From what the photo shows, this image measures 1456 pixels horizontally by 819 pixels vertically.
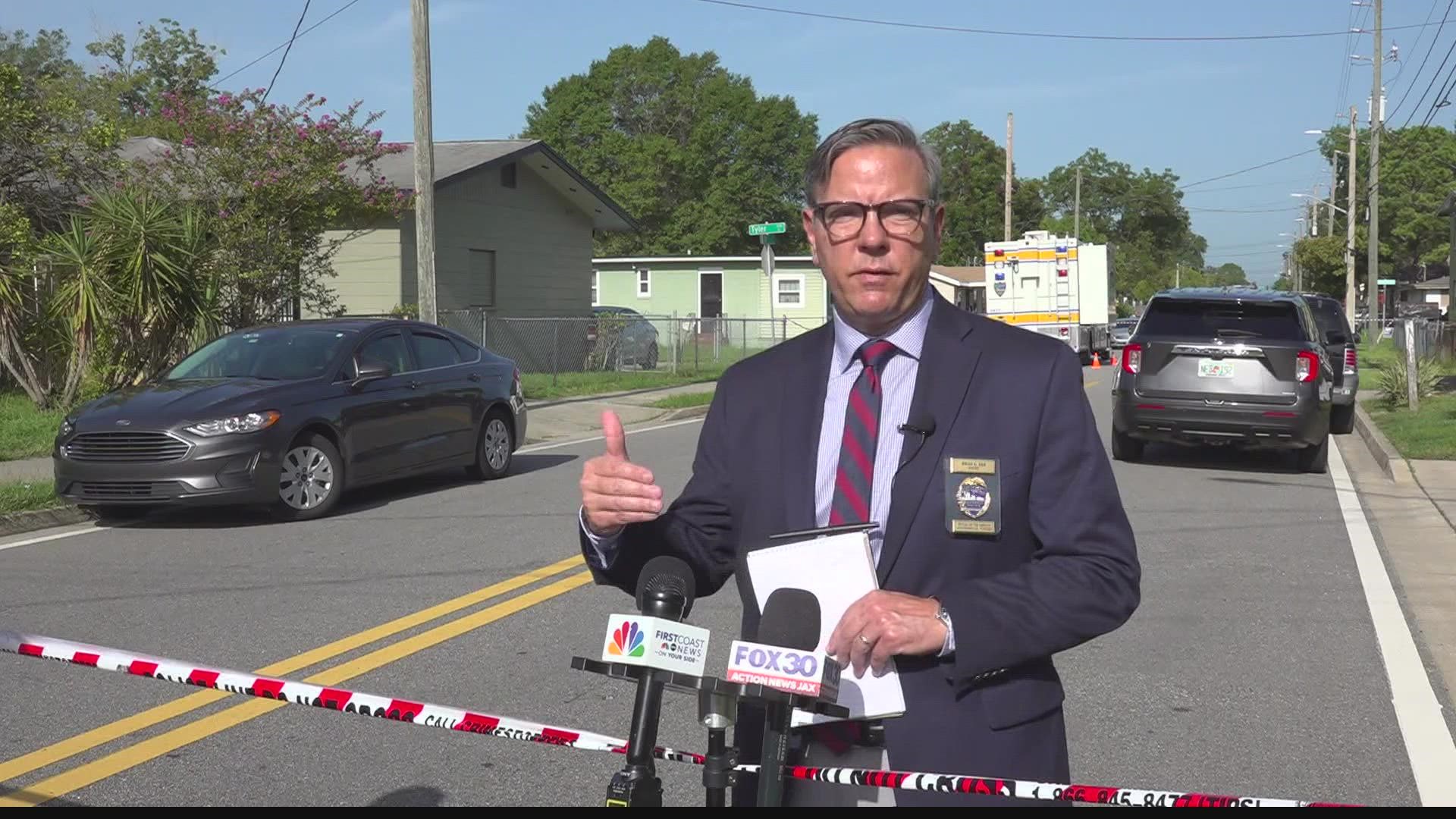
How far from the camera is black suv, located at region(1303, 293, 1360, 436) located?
18.7 meters

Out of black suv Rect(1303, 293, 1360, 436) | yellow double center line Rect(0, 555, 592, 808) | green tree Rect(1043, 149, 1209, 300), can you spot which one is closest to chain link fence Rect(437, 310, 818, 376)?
black suv Rect(1303, 293, 1360, 436)

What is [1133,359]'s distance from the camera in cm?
1465

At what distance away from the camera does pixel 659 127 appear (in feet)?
263

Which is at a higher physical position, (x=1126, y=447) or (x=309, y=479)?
(x=309, y=479)

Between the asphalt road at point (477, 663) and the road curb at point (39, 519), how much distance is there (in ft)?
2.35

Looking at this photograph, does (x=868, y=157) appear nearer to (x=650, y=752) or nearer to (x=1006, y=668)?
(x=1006, y=668)

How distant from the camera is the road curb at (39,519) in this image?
1068 cm

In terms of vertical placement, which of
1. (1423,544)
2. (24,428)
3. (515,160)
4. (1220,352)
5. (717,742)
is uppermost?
(515,160)

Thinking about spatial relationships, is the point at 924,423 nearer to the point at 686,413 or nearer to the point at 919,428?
the point at 919,428

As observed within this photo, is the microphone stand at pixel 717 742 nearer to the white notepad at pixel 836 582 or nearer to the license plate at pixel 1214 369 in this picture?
the white notepad at pixel 836 582

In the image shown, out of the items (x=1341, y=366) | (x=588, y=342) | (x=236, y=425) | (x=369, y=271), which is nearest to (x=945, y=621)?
(x=236, y=425)

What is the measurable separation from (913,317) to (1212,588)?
21.6ft

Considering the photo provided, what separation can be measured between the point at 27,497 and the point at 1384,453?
12975 mm

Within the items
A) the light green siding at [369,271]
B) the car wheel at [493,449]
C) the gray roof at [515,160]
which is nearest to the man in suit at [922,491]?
the car wheel at [493,449]
